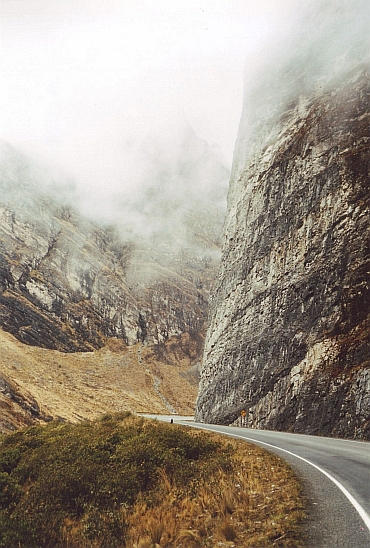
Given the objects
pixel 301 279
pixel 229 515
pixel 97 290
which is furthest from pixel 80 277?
pixel 229 515

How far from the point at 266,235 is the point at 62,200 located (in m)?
83.3

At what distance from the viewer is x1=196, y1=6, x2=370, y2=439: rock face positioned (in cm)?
2764

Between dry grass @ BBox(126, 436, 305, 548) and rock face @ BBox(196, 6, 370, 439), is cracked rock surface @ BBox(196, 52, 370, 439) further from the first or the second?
dry grass @ BBox(126, 436, 305, 548)

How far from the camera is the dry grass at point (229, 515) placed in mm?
6730

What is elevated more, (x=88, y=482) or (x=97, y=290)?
(x=97, y=290)

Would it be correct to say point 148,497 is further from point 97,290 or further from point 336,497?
point 97,290

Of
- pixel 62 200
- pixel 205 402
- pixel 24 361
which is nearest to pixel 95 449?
pixel 205 402

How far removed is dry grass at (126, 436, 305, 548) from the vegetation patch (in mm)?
21

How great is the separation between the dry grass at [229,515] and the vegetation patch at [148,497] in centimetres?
2

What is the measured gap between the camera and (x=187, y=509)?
9039mm

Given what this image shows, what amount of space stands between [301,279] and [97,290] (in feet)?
215

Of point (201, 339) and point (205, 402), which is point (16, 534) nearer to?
point (205, 402)

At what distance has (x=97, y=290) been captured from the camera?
9219 centimetres

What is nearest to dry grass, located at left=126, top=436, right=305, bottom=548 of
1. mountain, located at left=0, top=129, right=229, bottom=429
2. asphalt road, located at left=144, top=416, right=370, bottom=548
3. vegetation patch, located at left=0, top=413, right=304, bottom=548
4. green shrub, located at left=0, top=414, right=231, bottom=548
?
vegetation patch, located at left=0, top=413, right=304, bottom=548
